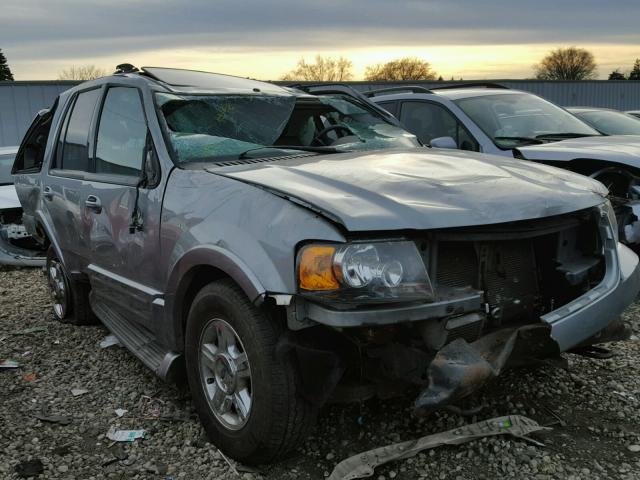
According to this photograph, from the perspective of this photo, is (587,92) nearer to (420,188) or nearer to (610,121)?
(610,121)

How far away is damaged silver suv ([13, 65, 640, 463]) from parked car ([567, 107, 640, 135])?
18.1 feet

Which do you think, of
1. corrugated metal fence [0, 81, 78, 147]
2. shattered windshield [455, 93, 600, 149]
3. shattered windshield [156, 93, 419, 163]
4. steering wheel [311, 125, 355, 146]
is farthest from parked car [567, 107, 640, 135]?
corrugated metal fence [0, 81, 78, 147]

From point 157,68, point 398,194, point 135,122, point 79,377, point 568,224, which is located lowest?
point 79,377

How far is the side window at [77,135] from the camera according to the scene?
173 inches

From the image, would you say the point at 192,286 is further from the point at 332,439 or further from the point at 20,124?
the point at 20,124

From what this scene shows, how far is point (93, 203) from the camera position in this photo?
394cm

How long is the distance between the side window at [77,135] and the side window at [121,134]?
0.76 feet

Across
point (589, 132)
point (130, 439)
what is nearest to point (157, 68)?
point (130, 439)

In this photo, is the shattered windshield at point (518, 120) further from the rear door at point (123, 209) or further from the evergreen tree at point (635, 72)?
the evergreen tree at point (635, 72)

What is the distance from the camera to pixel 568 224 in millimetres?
2969

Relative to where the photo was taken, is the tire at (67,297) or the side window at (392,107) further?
the side window at (392,107)

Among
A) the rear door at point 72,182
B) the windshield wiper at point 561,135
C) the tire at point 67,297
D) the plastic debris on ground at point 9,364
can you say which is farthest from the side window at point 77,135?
the windshield wiper at point 561,135

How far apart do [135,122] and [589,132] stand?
5.06 meters

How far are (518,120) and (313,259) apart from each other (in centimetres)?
506
